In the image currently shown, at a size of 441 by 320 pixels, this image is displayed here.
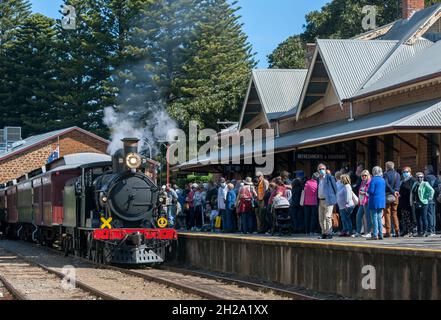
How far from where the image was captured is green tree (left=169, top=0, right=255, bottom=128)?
50.2m

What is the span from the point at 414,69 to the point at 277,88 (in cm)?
1090

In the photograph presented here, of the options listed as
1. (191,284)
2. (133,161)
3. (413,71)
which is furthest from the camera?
(413,71)

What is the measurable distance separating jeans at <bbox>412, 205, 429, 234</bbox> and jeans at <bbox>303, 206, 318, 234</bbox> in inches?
102

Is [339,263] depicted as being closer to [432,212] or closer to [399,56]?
[432,212]

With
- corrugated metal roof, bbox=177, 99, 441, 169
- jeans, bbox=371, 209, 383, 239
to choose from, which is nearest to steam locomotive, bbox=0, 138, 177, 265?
corrugated metal roof, bbox=177, 99, 441, 169

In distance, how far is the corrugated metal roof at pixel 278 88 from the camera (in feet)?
115

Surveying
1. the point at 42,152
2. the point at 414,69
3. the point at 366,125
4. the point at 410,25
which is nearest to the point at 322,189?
the point at 366,125

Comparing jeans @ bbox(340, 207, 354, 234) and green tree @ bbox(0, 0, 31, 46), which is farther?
green tree @ bbox(0, 0, 31, 46)

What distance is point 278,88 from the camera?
35938mm

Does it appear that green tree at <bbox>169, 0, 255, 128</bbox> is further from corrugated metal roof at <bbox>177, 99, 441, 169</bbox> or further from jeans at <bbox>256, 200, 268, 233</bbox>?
jeans at <bbox>256, 200, 268, 233</bbox>

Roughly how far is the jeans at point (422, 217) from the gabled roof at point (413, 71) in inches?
188

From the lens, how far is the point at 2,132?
238 ft
